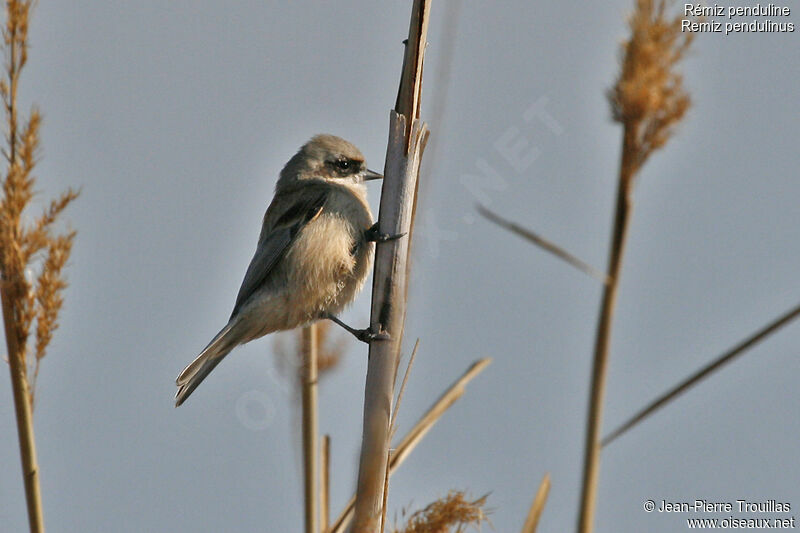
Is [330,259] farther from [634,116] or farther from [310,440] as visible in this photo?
[634,116]

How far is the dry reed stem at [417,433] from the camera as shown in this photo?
7.77 ft

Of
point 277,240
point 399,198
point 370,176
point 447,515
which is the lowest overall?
point 447,515

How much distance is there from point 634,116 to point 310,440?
1429mm

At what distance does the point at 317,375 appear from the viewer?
289 cm

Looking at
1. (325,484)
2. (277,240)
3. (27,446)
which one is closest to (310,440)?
(325,484)

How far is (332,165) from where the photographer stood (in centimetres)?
499

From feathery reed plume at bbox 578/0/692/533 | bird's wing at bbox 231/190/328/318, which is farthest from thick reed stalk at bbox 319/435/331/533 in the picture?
bird's wing at bbox 231/190/328/318

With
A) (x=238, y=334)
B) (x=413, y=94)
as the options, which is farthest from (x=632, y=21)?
(x=238, y=334)

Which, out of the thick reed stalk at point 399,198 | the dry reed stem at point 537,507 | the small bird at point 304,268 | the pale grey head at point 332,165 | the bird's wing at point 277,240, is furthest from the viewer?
the pale grey head at point 332,165

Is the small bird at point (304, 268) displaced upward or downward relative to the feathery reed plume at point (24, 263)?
upward

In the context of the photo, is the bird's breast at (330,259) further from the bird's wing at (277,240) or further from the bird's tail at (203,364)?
the bird's tail at (203,364)

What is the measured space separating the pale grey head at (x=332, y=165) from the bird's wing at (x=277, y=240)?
0.37 m

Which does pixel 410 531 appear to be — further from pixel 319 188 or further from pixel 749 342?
pixel 319 188

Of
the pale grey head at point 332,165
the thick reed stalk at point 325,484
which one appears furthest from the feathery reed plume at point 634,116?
the pale grey head at point 332,165
